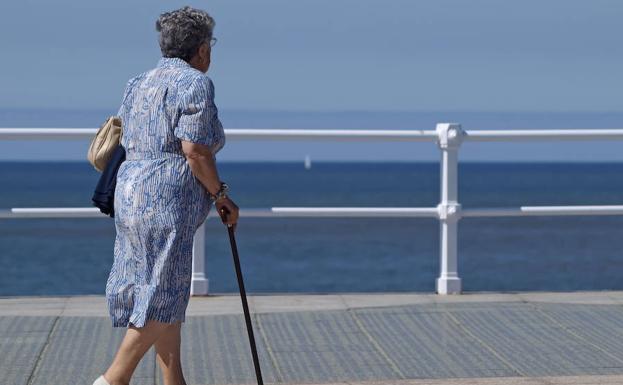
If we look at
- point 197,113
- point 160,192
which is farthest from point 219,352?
point 197,113

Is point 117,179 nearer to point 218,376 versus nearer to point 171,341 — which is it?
point 171,341

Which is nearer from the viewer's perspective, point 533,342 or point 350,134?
point 533,342

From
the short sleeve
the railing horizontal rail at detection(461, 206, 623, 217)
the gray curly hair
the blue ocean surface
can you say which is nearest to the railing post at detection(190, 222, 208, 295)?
the railing horizontal rail at detection(461, 206, 623, 217)

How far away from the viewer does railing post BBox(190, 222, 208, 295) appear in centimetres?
961

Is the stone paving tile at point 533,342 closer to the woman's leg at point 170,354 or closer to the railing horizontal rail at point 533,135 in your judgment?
the railing horizontal rail at point 533,135

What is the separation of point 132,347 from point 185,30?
1397 millimetres

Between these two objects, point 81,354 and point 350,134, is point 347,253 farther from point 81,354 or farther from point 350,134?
point 81,354

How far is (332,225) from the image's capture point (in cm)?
6650

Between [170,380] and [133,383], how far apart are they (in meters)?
0.83

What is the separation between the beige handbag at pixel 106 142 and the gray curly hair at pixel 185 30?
0.46m

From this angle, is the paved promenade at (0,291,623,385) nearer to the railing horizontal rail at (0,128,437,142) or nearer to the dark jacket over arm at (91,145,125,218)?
the railing horizontal rail at (0,128,437,142)

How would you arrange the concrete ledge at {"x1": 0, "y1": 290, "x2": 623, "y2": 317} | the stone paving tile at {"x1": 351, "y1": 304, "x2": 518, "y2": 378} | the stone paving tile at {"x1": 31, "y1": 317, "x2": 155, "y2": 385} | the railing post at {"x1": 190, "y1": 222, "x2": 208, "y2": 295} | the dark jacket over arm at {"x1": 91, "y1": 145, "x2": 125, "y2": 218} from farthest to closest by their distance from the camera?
the railing post at {"x1": 190, "y1": 222, "x2": 208, "y2": 295}, the concrete ledge at {"x1": 0, "y1": 290, "x2": 623, "y2": 317}, the stone paving tile at {"x1": 351, "y1": 304, "x2": 518, "y2": 378}, the stone paving tile at {"x1": 31, "y1": 317, "x2": 155, "y2": 385}, the dark jacket over arm at {"x1": 91, "y1": 145, "x2": 125, "y2": 218}

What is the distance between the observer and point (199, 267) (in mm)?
9742

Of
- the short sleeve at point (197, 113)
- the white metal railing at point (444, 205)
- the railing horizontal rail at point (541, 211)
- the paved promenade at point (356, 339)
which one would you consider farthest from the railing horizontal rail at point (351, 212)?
the short sleeve at point (197, 113)
